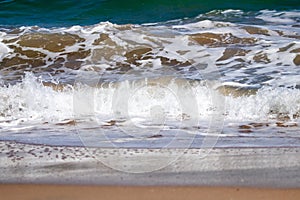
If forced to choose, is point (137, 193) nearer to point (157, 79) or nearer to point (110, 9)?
point (157, 79)

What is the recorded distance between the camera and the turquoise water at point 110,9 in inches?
450

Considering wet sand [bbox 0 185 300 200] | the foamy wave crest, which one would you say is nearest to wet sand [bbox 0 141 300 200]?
wet sand [bbox 0 185 300 200]

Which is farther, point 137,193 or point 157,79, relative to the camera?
point 157,79

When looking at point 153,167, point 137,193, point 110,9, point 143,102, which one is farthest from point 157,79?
point 110,9

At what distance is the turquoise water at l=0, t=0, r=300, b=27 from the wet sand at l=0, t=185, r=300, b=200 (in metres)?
8.15

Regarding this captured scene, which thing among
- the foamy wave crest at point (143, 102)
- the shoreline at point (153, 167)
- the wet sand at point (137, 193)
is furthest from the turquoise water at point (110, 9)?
the wet sand at point (137, 193)

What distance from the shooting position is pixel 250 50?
24.6 ft

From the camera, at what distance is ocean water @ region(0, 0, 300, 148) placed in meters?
4.23

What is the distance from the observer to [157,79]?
20.2 feet

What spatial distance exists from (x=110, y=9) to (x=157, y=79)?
6548 millimetres

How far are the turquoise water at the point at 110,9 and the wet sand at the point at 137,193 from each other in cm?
815

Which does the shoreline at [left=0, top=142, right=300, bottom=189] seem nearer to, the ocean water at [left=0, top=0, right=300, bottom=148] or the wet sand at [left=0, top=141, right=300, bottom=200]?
the wet sand at [left=0, top=141, right=300, bottom=200]

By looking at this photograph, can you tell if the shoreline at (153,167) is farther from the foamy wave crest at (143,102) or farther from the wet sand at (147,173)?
the foamy wave crest at (143,102)

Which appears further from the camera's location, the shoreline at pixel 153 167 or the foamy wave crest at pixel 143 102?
the foamy wave crest at pixel 143 102
